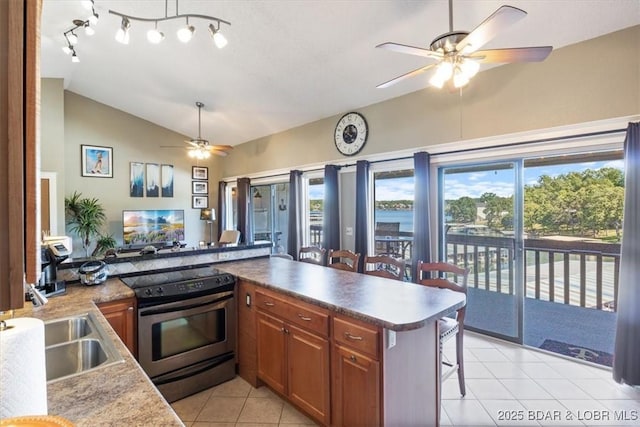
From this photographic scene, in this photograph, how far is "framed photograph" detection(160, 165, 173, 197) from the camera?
738cm

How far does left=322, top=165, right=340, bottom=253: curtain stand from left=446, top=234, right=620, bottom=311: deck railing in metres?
1.80

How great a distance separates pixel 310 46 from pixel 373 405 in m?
3.39

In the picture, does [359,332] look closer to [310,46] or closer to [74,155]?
[310,46]

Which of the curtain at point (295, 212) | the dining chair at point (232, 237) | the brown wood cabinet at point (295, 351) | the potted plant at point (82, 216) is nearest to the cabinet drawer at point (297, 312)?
the brown wood cabinet at point (295, 351)

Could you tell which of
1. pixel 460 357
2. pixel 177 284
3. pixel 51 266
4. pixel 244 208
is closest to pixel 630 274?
pixel 460 357

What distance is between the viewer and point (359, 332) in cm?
183

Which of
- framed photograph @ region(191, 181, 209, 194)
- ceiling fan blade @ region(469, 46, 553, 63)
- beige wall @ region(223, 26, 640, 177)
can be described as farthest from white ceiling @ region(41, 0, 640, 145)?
framed photograph @ region(191, 181, 209, 194)

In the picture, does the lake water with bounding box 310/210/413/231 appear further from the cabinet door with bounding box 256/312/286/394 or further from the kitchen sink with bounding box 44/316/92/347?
the kitchen sink with bounding box 44/316/92/347

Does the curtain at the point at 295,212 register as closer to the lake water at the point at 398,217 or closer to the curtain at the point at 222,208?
the lake water at the point at 398,217

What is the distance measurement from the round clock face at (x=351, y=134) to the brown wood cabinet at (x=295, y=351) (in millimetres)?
2868

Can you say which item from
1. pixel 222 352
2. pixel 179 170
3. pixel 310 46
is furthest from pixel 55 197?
pixel 310 46

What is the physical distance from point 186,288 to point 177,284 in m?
0.08

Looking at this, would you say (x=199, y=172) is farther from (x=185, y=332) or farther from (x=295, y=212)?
(x=185, y=332)

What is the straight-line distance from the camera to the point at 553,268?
351 centimetres
